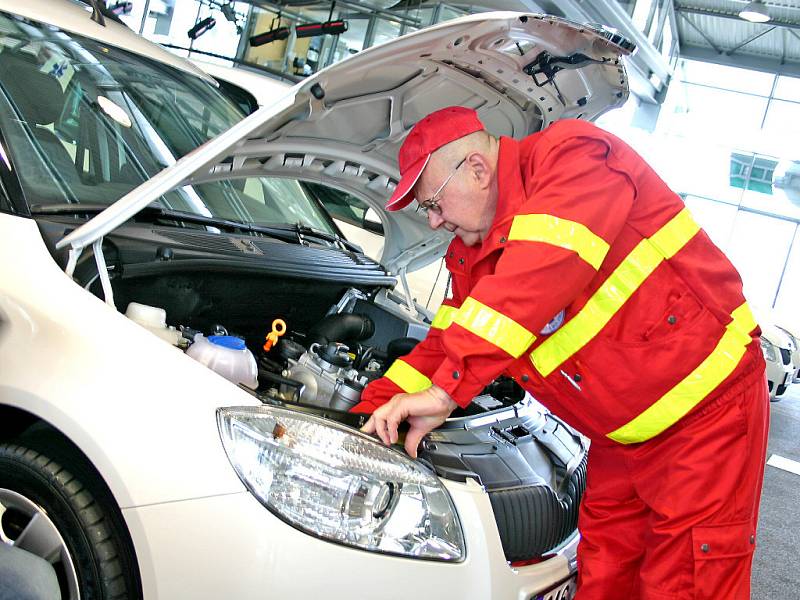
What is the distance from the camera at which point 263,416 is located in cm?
150

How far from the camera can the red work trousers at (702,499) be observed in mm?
1624

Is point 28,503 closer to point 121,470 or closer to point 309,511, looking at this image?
point 121,470

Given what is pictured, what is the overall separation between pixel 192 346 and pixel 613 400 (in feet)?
2.99

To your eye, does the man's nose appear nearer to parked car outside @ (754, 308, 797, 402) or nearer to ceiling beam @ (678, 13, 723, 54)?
parked car outside @ (754, 308, 797, 402)

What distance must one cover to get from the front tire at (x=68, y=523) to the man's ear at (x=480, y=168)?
3.21ft

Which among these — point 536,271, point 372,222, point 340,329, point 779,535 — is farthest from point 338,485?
point 779,535

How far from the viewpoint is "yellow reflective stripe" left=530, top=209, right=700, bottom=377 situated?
1.61m

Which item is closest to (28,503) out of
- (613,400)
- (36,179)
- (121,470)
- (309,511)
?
(121,470)

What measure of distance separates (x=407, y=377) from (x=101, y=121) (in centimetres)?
121

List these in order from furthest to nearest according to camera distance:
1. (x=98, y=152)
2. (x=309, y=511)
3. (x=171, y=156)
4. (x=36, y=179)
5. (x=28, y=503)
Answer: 1. (x=171, y=156)
2. (x=98, y=152)
3. (x=36, y=179)
4. (x=28, y=503)
5. (x=309, y=511)

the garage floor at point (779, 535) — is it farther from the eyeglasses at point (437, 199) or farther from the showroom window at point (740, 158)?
the showroom window at point (740, 158)

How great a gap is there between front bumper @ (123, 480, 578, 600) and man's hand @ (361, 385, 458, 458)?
0.79 ft

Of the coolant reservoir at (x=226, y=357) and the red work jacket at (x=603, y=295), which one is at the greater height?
the red work jacket at (x=603, y=295)

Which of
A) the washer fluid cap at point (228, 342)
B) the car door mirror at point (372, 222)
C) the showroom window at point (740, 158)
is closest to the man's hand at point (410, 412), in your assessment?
A: the washer fluid cap at point (228, 342)
